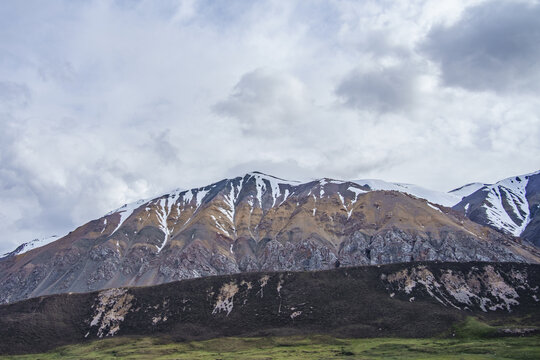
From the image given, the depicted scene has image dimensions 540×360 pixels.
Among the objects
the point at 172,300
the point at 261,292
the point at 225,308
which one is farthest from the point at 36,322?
the point at 261,292

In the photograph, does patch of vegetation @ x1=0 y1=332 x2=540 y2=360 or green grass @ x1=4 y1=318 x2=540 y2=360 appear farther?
green grass @ x1=4 y1=318 x2=540 y2=360

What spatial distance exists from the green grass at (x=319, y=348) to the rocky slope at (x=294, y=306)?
Result: 6.27 meters

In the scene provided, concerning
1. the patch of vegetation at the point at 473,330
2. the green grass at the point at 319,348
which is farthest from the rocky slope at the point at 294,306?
the green grass at the point at 319,348

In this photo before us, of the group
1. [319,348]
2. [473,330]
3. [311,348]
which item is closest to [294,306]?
[311,348]

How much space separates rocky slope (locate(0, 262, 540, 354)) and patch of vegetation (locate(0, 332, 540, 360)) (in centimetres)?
665

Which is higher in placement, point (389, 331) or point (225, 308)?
point (225, 308)

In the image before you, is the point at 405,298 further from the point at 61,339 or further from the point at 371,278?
the point at 61,339

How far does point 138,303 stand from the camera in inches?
5901

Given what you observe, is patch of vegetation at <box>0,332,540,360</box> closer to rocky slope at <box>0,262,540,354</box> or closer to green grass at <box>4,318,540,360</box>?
green grass at <box>4,318,540,360</box>

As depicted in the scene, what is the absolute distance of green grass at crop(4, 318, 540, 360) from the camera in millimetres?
88312

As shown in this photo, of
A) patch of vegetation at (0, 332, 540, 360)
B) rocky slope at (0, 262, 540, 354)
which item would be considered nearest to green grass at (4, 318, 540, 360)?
patch of vegetation at (0, 332, 540, 360)

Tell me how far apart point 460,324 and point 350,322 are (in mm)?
28441

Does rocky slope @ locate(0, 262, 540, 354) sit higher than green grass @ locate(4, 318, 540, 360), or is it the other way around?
rocky slope @ locate(0, 262, 540, 354)

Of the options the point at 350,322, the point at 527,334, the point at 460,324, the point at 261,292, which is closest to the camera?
the point at 527,334
